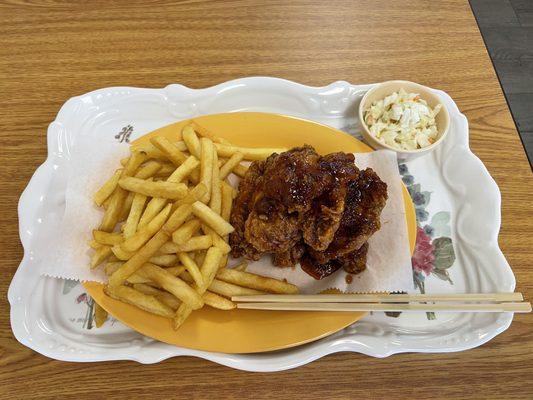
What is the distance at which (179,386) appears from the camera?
1796 millimetres

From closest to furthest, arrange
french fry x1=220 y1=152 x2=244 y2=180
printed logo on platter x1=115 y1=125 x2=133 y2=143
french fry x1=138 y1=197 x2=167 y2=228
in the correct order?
1. french fry x1=138 y1=197 x2=167 y2=228
2. french fry x1=220 y1=152 x2=244 y2=180
3. printed logo on platter x1=115 y1=125 x2=133 y2=143

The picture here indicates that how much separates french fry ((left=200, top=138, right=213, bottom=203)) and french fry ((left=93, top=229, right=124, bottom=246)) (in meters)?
0.42

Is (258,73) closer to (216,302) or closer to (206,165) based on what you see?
(206,165)

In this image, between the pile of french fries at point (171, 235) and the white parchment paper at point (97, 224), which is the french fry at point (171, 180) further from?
the white parchment paper at point (97, 224)

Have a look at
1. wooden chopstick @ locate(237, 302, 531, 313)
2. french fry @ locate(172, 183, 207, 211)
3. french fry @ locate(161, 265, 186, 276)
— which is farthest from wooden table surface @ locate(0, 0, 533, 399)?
french fry @ locate(172, 183, 207, 211)

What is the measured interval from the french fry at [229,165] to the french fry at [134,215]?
1.30 feet

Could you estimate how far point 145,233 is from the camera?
1686 millimetres

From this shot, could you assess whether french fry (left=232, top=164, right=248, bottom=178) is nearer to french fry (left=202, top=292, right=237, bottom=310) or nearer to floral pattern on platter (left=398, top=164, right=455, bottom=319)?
french fry (left=202, top=292, right=237, bottom=310)

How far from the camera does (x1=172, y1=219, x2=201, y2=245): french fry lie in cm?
165

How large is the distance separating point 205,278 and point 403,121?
4.47 ft

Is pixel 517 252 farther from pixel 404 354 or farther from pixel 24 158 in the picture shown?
pixel 24 158

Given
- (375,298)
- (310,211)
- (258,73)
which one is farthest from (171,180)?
(258,73)

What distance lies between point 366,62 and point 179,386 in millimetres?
2239

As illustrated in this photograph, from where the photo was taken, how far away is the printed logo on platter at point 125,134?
241cm
